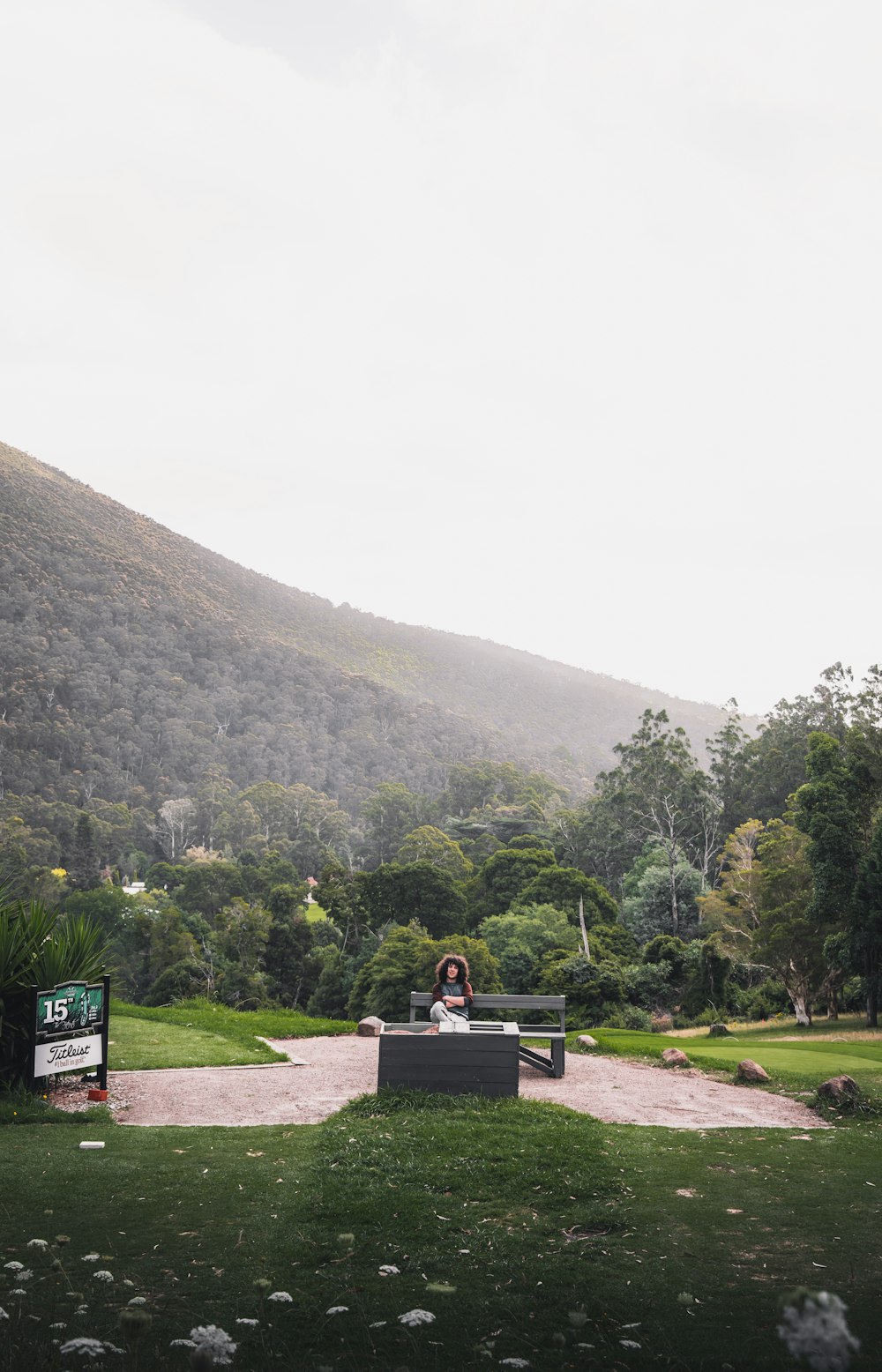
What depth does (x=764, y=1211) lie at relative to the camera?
550 centimetres

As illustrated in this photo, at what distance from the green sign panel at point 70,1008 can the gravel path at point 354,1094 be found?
726 millimetres

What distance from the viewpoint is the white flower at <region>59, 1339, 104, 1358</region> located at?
3.03 metres

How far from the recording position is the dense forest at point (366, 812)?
29359 mm

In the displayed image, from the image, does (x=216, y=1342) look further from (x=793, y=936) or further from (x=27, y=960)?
(x=793, y=936)

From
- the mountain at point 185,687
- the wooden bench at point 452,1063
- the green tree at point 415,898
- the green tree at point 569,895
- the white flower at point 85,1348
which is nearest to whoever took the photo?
the white flower at point 85,1348

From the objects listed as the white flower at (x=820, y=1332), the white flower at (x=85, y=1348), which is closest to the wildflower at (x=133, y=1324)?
the white flower at (x=85, y=1348)

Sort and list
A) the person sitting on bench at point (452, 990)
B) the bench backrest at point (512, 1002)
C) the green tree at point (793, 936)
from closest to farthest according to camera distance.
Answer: the person sitting on bench at point (452, 990) < the bench backrest at point (512, 1002) < the green tree at point (793, 936)

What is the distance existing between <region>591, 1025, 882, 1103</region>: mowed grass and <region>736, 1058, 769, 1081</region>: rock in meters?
0.18

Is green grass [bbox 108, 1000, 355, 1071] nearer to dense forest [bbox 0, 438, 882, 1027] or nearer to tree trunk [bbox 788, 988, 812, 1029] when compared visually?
dense forest [bbox 0, 438, 882, 1027]

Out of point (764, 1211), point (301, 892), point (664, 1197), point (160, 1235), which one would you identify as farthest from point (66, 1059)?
point (301, 892)

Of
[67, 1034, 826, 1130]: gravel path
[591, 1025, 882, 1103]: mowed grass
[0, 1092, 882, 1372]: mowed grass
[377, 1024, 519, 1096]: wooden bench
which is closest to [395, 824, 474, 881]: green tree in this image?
[591, 1025, 882, 1103]: mowed grass

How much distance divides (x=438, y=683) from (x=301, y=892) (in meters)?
125

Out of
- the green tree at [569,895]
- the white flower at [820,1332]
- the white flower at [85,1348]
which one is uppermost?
the white flower at [820,1332]

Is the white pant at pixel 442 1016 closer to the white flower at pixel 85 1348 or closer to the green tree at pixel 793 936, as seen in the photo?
the white flower at pixel 85 1348
